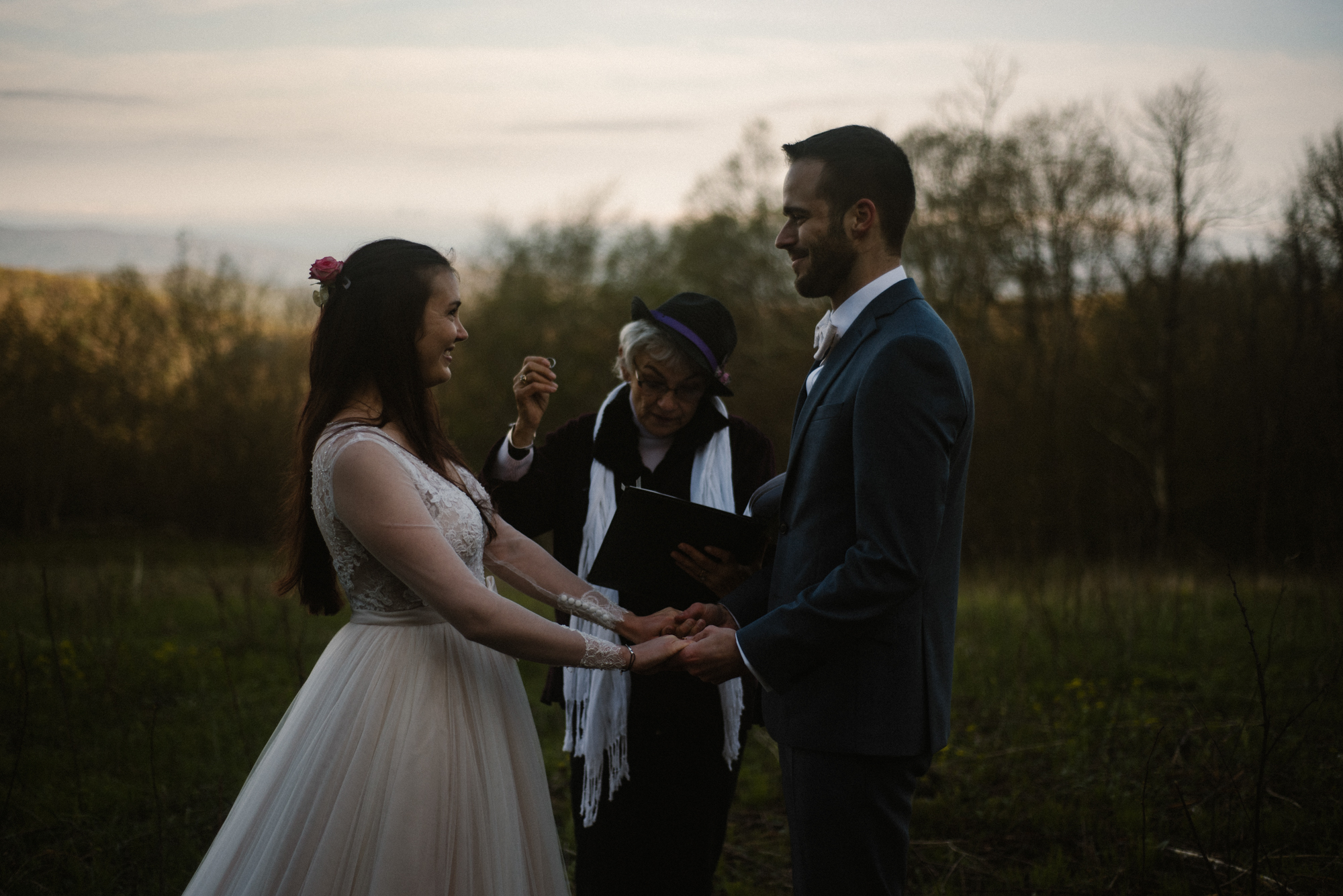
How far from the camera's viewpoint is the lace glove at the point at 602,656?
2.30 meters

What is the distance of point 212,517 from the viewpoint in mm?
21484

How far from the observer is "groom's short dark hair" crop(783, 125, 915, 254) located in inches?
84.1

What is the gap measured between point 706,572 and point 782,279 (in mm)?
20921

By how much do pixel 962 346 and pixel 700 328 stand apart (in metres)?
14.6

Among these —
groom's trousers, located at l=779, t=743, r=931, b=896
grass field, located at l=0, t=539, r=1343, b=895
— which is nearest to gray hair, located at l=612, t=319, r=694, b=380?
groom's trousers, located at l=779, t=743, r=931, b=896

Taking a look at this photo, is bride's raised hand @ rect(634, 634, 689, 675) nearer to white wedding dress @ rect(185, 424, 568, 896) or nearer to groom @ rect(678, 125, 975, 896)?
groom @ rect(678, 125, 975, 896)

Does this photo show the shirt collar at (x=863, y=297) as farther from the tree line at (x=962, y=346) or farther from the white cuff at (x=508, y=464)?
the tree line at (x=962, y=346)

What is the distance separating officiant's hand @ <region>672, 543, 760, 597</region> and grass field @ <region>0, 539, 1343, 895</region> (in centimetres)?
129

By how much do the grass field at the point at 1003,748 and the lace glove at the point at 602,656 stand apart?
1433 millimetres

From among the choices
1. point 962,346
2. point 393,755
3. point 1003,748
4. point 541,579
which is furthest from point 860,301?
point 962,346

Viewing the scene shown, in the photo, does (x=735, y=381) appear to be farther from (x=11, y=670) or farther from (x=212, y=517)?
(x=11, y=670)

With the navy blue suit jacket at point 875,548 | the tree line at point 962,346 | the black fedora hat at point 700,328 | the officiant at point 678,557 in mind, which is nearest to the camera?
the navy blue suit jacket at point 875,548

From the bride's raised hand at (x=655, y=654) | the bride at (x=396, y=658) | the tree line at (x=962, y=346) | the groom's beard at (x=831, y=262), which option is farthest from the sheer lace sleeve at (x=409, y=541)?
the tree line at (x=962, y=346)

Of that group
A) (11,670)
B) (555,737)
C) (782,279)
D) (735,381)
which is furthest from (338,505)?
(782,279)
